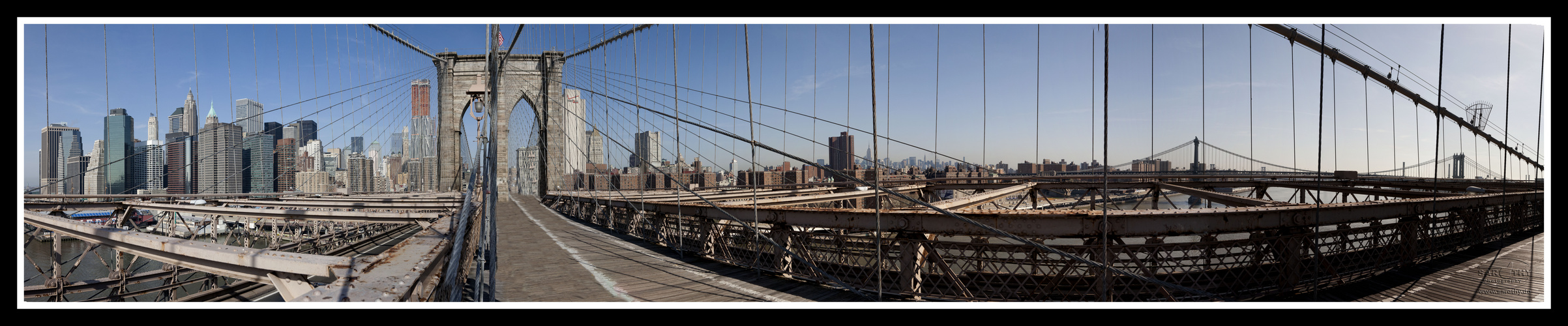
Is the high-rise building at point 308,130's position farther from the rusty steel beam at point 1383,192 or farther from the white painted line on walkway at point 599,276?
the rusty steel beam at point 1383,192

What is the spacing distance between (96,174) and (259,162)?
41.1ft

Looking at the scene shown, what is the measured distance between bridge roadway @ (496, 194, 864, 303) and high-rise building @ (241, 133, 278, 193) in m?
28.8

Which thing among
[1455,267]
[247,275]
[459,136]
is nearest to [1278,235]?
[1455,267]

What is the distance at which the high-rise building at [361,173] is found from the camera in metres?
42.8

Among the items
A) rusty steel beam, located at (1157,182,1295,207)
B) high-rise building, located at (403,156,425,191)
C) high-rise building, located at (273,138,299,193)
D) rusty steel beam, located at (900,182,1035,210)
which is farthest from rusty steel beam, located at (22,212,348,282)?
high-rise building, located at (403,156,425,191)

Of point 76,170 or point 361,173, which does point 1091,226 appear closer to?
point 76,170

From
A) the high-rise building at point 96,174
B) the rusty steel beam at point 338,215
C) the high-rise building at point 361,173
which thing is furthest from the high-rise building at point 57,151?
the high-rise building at point 361,173

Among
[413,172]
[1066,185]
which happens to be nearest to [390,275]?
[1066,185]

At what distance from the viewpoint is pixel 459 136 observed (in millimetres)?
32094

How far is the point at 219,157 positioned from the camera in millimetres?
23000

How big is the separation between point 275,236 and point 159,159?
7.22m

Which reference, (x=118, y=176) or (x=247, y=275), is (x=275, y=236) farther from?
(x=247, y=275)

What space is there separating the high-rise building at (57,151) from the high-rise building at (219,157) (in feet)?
16.4

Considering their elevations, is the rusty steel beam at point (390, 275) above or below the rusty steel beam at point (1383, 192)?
above
